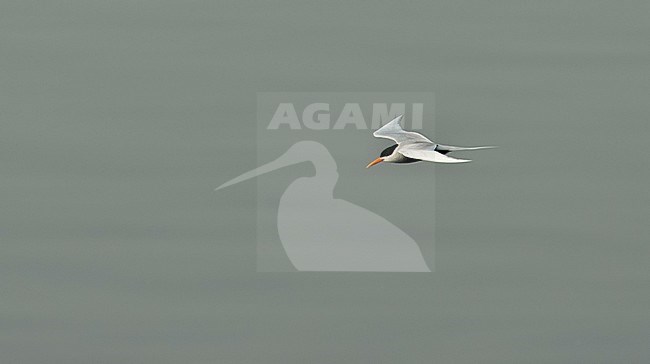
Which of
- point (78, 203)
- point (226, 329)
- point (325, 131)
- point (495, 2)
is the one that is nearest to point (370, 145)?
point (325, 131)

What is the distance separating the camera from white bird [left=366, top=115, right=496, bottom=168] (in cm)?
215

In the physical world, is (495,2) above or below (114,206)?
above

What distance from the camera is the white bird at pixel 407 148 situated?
84.7 inches

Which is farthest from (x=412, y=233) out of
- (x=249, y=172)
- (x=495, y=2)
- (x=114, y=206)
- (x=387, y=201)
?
(x=114, y=206)

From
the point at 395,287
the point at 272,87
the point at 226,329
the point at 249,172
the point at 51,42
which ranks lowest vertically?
the point at 226,329

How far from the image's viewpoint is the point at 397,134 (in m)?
2.15

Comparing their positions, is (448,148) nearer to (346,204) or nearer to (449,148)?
(449,148)

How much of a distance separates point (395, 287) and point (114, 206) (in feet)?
3.03

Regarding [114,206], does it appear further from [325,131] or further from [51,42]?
[325,131]

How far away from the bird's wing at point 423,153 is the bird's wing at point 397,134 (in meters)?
0.02

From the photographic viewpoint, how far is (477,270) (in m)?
2.20

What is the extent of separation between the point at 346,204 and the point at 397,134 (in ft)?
0.89

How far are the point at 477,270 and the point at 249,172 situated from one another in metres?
0.78

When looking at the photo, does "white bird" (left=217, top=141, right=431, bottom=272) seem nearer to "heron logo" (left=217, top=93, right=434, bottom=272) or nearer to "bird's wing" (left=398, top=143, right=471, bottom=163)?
"heron logo" (left=217, top=93, right=434, bottom=272)
